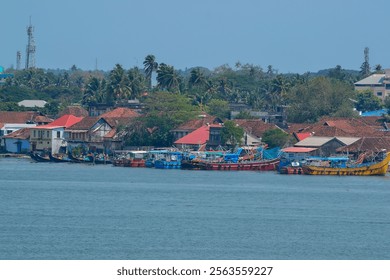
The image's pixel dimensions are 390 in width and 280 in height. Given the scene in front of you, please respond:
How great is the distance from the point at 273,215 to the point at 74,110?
60538mm

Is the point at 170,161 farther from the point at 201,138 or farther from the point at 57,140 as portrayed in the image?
the point at 57,140

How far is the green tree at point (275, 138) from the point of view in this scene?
78.2m

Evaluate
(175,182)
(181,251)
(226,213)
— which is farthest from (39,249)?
(175,182)

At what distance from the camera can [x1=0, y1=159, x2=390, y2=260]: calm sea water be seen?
31922 millimetres

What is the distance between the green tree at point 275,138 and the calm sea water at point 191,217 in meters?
14.4

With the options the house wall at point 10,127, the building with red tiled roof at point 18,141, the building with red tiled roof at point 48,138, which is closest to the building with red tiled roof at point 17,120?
the house wall at point 10,127

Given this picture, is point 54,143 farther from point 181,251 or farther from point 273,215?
point 181,251

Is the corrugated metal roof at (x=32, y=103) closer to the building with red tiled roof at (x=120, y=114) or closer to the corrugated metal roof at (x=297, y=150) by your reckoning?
the building with red tiled roof at (x=120, y=114)

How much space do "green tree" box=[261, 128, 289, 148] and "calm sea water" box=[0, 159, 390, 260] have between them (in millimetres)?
14393

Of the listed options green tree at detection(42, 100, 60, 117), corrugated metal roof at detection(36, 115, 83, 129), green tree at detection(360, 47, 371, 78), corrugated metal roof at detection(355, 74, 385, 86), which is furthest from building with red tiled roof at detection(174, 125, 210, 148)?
green tree at detection(360, 47, 371, 78)

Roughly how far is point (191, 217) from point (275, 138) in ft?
127

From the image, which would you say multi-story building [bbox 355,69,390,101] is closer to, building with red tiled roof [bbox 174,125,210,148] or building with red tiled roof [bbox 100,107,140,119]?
building with red tiled roof [bbox 100,107,140,119]

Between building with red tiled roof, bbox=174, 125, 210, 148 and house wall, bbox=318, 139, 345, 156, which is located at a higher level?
building with red tiled roof, bbox=174, 125, 210, 148

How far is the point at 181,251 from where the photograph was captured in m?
31.5
